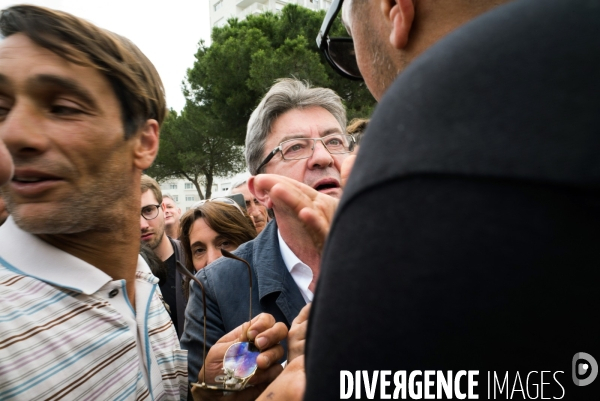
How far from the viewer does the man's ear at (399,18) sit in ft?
2.98

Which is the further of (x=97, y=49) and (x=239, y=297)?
(x=239, y=297)

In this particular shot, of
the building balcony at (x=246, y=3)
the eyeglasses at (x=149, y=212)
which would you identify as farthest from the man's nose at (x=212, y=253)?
the building balcony at (x=246, y=3)

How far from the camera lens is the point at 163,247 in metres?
4.25

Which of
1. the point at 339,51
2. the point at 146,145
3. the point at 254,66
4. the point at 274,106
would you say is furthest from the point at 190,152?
the point at 339,51

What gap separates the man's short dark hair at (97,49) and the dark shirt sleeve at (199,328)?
0.95 meters

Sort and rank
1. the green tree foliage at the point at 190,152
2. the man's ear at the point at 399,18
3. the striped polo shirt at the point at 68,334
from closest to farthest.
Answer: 1. the man's ear at the point at 399,18
2. the striped polo shirt at the point at 68,334
3. the green tree foliage at the point at 190,152

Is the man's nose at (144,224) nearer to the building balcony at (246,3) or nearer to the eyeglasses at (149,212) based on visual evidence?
the eyeglasses at (149,212)

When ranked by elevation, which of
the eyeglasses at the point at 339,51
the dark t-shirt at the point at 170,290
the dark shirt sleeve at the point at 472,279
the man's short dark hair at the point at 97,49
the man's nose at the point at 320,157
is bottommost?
the dark shirt sleeve at the point at 472,279

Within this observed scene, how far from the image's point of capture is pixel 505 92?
41 cm

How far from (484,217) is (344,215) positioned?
152 millimetres

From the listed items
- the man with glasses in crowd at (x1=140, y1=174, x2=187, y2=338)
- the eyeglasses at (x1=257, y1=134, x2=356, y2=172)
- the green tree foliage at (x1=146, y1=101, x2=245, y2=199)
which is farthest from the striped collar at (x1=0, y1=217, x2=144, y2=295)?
the green tree foliage at (x1=146, y1=101, x2=245, y2=199)

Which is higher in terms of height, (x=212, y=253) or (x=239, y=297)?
(x=212, y=253)

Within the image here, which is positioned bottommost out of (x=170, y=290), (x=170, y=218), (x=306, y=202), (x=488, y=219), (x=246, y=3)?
(x=488, y=219)

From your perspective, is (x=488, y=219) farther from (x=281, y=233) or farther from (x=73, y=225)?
(x=281, y=233)
